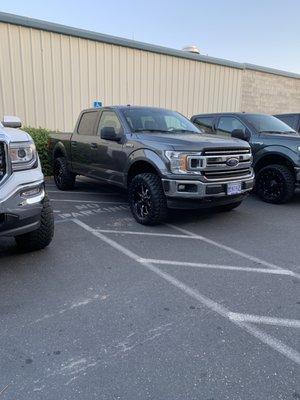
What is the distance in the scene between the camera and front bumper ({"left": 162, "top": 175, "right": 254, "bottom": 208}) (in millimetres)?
5176

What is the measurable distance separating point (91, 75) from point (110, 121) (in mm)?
5933

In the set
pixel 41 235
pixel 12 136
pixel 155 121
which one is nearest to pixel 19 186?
pixel 12 136

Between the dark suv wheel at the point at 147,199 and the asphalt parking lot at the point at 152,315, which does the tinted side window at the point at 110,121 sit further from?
the asphalt parking lot at the point at 152,315

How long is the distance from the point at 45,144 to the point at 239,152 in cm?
591

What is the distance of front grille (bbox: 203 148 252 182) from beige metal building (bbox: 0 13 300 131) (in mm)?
7257

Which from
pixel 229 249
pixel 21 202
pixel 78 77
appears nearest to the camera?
pixel 21 202

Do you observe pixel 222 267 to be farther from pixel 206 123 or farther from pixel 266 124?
pixel 206 123

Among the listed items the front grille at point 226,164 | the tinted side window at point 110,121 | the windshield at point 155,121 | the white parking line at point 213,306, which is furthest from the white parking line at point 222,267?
the tinted side window at point 110,121

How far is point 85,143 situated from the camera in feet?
23.8

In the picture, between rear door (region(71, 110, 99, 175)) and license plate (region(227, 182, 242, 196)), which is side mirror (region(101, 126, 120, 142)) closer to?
rear door (region(71, 110, 99, 175))

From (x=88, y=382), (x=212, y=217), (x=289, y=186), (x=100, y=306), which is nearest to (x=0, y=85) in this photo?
(x=212, y=217)

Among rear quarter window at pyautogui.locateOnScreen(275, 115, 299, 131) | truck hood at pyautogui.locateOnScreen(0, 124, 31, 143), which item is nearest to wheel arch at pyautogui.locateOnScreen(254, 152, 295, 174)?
rear quarter window at pyautogui.locateOnScreen(275, 115, 299, 131)

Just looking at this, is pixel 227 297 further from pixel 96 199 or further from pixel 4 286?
pixel 96 199

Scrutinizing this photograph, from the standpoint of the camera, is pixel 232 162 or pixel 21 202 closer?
pixel 21 202
